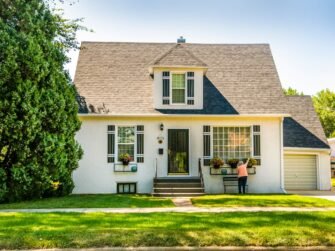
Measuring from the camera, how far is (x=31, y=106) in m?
13.9

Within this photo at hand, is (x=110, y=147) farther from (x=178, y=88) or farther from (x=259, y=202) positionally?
(x=259, y=202)

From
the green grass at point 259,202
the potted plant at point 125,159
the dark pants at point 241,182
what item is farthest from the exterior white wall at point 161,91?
the green grass at point 259,202

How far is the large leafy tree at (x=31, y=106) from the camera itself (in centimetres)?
1358

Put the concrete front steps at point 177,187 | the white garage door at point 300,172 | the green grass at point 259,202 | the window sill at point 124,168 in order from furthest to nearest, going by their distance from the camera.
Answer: the white garage door at point 300,172 → the window sill at point 124,168 → the concrete front steps at point 177,187 → the green grass at point 259,202

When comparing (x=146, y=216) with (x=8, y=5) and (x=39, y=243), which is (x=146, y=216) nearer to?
(x=39, y=243)

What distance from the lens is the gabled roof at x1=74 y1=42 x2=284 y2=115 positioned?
733 inches

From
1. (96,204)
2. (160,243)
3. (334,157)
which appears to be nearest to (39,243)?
(160,243)

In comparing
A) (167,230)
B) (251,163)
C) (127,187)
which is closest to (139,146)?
(127,187)

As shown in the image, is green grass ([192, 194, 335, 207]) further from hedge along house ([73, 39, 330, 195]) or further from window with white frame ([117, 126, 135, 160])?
window with white frame ([117, 126, 135, 160])

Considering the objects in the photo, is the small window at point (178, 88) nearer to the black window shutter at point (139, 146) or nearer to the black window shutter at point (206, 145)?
the black window shutter at point (206, 145)

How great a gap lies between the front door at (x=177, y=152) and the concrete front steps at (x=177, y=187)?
75 centimetres

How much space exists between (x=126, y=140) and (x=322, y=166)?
9.93 m

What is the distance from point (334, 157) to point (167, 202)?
3013 centimetres

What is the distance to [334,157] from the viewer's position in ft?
129
